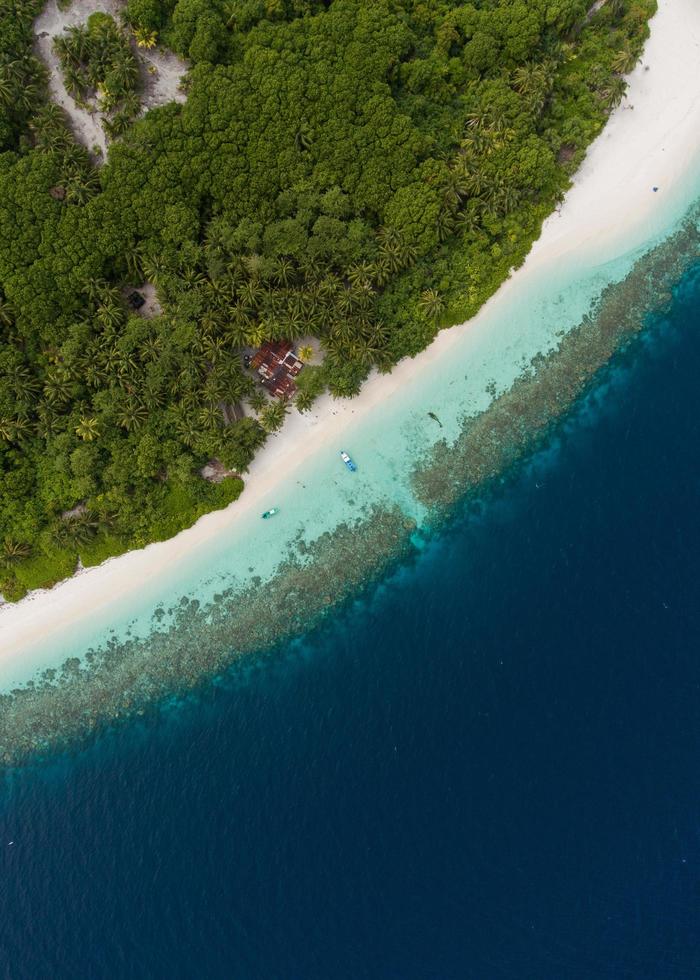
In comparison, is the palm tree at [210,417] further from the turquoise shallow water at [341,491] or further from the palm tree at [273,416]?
the turquoise shallow water at [341,491]

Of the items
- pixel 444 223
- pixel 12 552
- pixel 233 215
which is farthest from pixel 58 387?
pixel 444 223

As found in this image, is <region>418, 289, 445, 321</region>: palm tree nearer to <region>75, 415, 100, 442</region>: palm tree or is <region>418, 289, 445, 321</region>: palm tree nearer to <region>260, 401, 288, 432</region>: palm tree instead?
<region>260, 401, 288, 432</region>: palm tree

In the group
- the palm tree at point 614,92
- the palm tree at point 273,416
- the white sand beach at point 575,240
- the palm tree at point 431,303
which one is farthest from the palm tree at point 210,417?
the palm tree at point 614,92

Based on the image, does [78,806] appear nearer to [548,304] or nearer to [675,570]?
[675,570]

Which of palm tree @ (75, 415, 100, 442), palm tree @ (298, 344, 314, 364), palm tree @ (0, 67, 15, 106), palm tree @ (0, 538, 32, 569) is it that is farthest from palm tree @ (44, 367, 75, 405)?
palm tree @ (0, 67, 15, 106)

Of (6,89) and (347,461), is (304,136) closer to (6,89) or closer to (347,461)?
(6,89)
